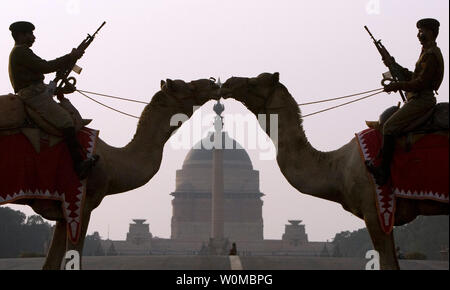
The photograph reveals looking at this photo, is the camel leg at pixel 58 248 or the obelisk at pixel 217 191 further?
the obelisk at pixel 217 191

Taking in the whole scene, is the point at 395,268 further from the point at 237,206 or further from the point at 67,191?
the point at 237,206

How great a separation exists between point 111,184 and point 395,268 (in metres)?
5.18

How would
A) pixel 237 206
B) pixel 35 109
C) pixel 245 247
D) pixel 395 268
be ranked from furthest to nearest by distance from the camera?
pixel 237 206 → pixel 245 247 → pixel 35 109 → pixel 395 268

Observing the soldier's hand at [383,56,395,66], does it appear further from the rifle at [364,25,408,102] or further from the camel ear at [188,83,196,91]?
the camel ear at [188,83,196,91]

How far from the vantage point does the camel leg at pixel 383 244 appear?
13.3 meters

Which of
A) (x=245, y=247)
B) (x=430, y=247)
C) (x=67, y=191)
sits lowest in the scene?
(x=67, y=191)

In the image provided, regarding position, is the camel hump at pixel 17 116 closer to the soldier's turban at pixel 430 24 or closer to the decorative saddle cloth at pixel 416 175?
the decorative saddle cloth at pixel 416 175

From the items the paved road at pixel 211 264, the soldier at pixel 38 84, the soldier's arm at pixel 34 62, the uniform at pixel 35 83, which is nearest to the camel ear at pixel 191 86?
the soldier at pixel 38 84

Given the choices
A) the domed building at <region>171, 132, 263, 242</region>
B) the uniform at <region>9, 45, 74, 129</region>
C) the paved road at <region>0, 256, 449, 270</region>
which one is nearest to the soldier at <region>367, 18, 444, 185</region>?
the uniform at <region>9, 45, 74, 129</region>

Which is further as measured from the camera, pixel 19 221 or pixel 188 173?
pixel 188 173

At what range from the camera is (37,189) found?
46.3 ft

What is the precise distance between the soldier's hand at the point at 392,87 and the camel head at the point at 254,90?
1.99 metres
